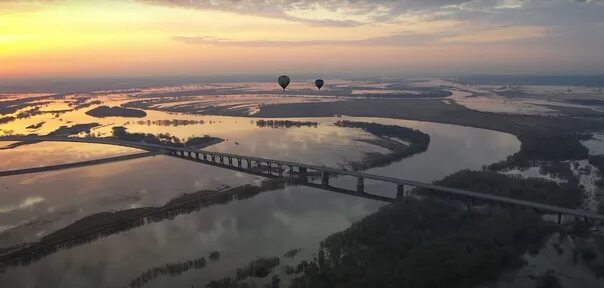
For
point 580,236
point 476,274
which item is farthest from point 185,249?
point 580,236

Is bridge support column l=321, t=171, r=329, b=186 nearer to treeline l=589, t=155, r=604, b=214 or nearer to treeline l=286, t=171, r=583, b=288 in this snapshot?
treeline l=286, t=171, r=583, b=288

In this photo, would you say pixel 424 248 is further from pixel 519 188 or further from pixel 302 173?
pixel 302 173

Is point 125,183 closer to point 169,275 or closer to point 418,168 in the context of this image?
point 169,275

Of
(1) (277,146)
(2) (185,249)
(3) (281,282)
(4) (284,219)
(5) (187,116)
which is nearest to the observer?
(3) (281,282)

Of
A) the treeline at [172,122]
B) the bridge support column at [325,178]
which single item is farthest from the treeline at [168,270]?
the treeline at [172,122]

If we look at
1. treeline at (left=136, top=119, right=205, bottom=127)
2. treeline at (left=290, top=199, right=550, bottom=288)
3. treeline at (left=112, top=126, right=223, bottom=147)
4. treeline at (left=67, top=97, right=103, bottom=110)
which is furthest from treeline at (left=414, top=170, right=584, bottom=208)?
treeline at (left=67, top=97, right=103, bottom=110)

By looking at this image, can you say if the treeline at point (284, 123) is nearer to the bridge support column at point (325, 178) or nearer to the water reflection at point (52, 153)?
the water reflection at point (52, 153)
